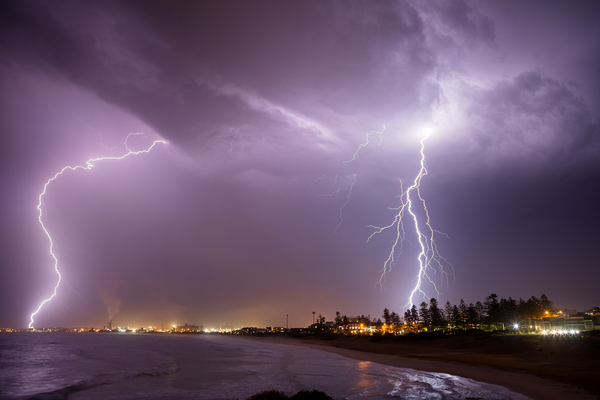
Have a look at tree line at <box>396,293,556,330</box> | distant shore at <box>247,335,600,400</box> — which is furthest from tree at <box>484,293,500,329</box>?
distant shore at <box>247,335,600,400</box>

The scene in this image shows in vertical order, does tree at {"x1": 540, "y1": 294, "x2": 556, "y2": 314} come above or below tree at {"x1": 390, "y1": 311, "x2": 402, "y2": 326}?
above

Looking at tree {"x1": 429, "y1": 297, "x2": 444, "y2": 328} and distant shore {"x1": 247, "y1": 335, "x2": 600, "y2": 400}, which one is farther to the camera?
tree {"x1": 429, "y1": 297, "x2": 444, "y2": 328}

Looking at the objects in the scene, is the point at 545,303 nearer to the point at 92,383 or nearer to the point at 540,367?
the point at 540,367

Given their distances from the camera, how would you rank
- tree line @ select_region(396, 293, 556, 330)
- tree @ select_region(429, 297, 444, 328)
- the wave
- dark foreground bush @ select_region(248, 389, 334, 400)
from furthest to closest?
1. tree @ select_region(429, 297, 444, 328)
2. tree line @ select_region(396, 293, 556, 330)
3. the wave
4. dark foreground bush @ select_region(248, 389, 334, 400)

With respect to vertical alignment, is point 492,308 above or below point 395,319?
above

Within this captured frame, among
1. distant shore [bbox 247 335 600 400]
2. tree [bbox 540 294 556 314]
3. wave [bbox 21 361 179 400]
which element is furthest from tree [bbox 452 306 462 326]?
wave [bbox 21 361 179 400]

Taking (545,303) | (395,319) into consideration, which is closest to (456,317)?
(545,303)

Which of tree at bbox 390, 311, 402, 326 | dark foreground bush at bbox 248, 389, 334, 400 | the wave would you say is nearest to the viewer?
dark foreground bush at bbox 248, 389, 334, 400

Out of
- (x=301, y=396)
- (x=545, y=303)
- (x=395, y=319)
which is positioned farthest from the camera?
(x=395, y=319)

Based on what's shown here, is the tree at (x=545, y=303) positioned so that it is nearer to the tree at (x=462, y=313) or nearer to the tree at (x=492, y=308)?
the tree at (x=492, y=308)

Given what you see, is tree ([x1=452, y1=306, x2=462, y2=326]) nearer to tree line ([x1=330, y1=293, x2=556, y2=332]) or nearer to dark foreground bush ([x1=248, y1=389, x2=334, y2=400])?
tree line ([x1=330, y1=293, x2=556, y2=332])

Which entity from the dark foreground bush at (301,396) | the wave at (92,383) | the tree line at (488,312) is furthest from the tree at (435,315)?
the dark foreground bush at (301,396)

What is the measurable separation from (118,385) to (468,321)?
259 ft

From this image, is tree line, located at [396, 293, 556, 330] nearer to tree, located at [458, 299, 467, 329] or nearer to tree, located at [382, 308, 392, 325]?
tree, located at [458, 299, 467, 329]
